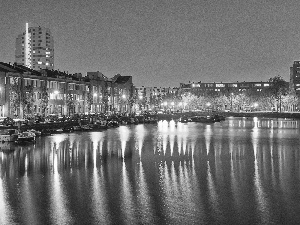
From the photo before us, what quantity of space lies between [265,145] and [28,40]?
154 metres

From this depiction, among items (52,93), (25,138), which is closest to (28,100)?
(52,93)

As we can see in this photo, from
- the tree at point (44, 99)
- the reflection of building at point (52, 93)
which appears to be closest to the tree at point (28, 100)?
the reflection of building at point (52, 93)

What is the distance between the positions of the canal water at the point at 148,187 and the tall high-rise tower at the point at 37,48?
503 ft

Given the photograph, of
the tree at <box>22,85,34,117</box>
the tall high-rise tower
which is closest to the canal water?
the tree at <box>22,85,34,117</box>

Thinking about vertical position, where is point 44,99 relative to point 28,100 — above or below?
above

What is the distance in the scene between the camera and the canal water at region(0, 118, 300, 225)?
590 inches

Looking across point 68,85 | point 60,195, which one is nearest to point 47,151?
point 60,195

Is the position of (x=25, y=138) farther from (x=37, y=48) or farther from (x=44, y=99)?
(x=37, y=48)

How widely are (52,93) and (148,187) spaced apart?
71.1m

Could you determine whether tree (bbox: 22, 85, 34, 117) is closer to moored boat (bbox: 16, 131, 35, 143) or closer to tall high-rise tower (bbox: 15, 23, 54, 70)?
moored boat (bbox: 16, 131, 35, 143)

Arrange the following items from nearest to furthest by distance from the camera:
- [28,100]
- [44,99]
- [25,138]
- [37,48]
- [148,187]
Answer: [148,187] < [25,138] < [28,100] < [44,99] < [37,48]

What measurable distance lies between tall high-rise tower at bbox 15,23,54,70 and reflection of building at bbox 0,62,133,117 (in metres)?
66.3

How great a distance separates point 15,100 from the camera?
232 ft

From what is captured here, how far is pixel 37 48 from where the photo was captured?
18100 cm
